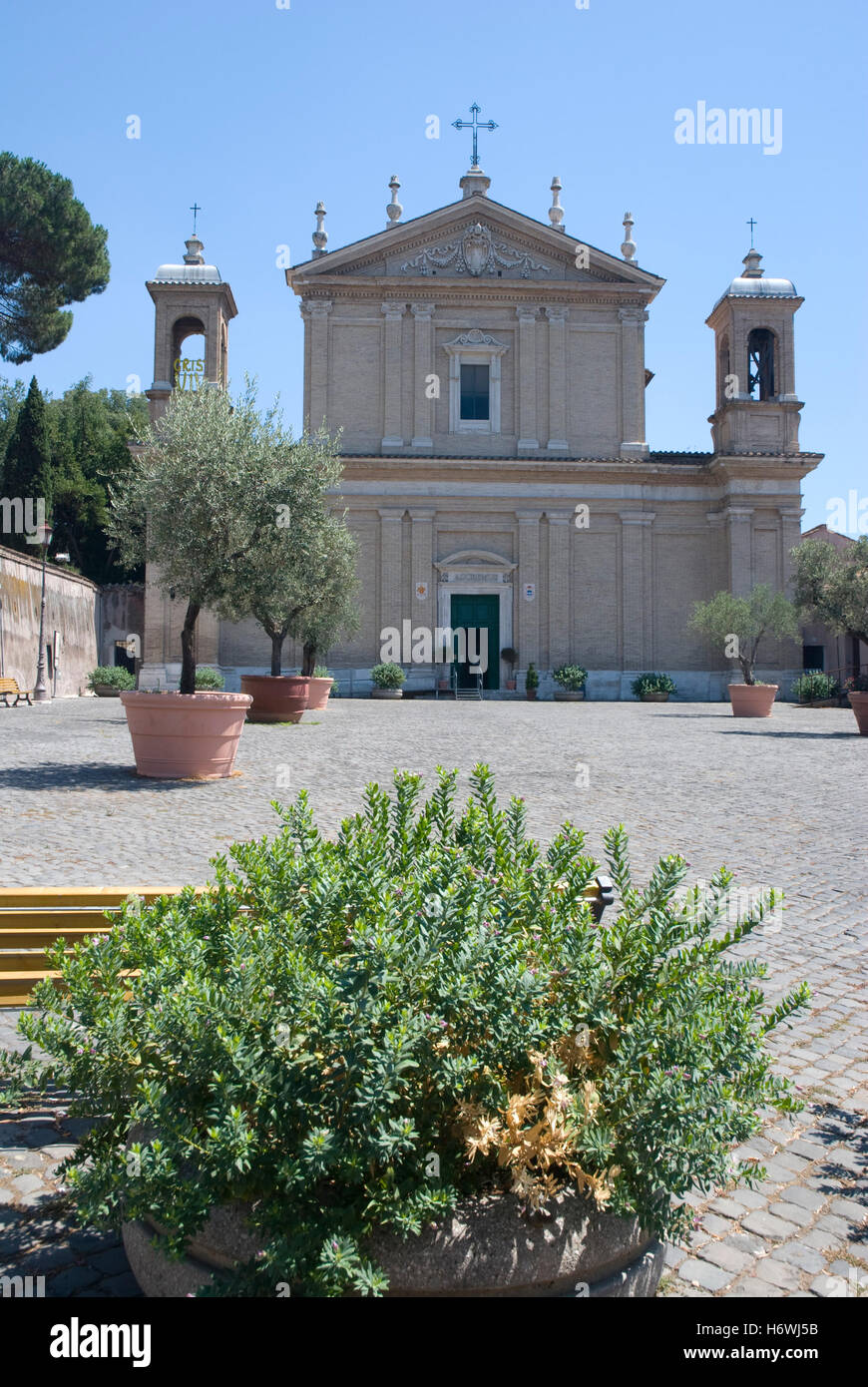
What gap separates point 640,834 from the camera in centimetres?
754

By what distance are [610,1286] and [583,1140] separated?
0.34 m

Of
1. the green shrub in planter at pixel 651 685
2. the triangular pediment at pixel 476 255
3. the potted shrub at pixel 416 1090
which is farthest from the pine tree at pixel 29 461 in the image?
the potted shrub at pixel 416 1090

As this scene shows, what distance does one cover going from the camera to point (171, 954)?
2.12 meters

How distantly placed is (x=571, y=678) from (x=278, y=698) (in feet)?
45.1

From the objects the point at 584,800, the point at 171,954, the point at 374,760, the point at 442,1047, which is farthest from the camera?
the point at 374,760

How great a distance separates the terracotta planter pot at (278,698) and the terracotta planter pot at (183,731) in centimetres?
670

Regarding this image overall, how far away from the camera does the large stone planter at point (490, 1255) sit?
1.81 m

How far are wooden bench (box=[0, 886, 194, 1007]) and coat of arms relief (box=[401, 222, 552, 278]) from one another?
3004cm

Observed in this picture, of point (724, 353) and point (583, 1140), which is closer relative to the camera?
point (583, 1140)

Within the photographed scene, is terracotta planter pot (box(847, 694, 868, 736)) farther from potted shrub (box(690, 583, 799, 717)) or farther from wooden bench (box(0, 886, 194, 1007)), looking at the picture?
wooden bench (box(0, 886, 194, 1007))

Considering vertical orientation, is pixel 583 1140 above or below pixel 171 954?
below

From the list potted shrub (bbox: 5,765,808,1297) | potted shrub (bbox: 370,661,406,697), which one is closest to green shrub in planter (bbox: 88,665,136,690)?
potted shrub (bbox: 370,661,406,697)
